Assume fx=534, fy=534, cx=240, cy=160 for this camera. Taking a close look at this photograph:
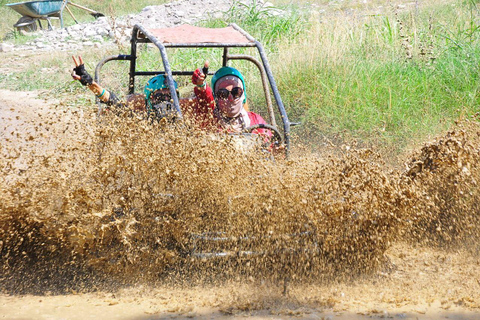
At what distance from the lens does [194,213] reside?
346 cm

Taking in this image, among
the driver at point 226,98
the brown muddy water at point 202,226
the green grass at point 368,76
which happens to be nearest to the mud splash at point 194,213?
the brown muddy water at point 202,226

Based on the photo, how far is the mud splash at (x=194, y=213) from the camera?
342 cm

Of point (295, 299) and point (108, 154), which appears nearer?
point (295, 299)

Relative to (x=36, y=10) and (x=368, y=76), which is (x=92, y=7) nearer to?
(x=36, y=10)

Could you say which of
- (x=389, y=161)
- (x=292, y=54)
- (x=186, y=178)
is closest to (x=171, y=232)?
(x=186, y=178)

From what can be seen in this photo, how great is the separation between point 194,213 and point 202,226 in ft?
0.36

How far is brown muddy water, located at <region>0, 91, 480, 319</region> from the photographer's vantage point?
3.39 metres

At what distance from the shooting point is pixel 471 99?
5.62 m

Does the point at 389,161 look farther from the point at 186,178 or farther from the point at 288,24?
the point at 288,24

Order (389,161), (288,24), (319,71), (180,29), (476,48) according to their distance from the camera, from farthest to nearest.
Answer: (288,24), (319,71), (476,48), (389,161), (180,29)

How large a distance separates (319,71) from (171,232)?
13.1 ft

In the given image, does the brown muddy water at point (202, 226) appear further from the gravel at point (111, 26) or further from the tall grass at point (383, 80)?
the gravel at point (111, 26)

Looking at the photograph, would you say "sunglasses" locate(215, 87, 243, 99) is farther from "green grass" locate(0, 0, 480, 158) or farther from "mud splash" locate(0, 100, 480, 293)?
"green grass" locate(0, 0, 480, 158)

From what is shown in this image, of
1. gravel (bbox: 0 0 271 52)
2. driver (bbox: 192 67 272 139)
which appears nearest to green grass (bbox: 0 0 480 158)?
driver (bbox: 192 67 272 139)
